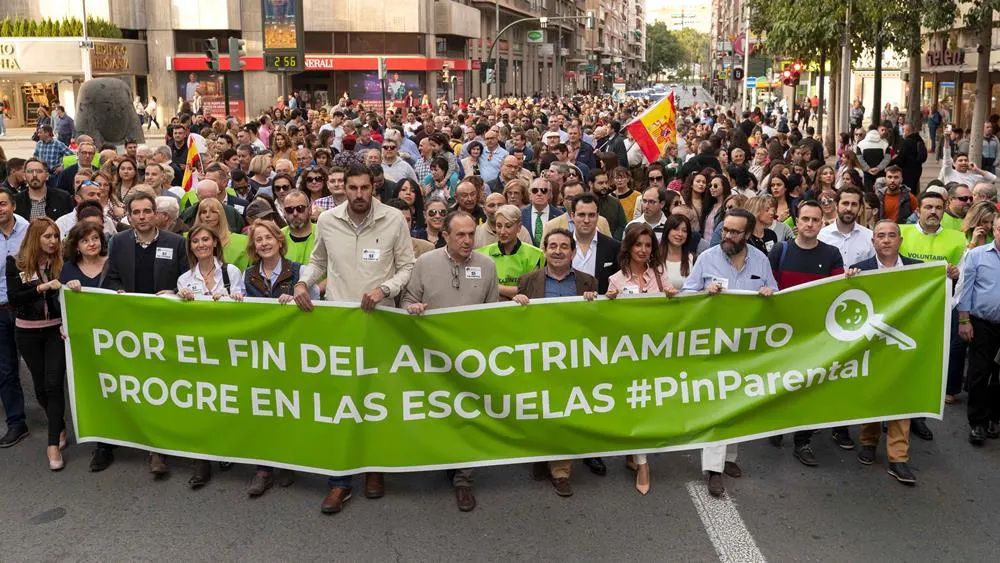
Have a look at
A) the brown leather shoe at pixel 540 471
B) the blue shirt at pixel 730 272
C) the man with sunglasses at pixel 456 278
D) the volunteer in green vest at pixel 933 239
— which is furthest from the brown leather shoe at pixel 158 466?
the volunteer in green vest at pixel 933 239

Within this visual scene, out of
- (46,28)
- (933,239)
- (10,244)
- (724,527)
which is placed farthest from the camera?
(46,28)

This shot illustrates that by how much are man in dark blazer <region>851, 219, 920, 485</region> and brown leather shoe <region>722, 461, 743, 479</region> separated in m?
0.88

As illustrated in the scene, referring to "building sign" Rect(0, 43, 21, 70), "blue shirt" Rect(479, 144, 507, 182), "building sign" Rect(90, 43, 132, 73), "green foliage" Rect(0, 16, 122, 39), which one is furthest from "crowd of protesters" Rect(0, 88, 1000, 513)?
"building sign" Rect(90, 43, 132, 73)

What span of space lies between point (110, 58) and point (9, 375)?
4650cm

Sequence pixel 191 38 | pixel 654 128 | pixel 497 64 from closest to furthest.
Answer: pixel 654 128, pixel 191 38, pixel 497 64

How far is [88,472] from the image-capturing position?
6.87 m

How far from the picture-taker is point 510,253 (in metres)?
7.41

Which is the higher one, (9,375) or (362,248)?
(362,248)

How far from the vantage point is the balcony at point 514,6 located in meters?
66.7

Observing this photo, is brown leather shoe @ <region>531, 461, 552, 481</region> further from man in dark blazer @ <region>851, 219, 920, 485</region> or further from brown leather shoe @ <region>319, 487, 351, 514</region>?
man in dark blazer @ <region>851, 219, 920, 485</region>

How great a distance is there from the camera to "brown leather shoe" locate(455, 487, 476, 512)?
6184 mm

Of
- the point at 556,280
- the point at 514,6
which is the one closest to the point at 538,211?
the point at 556,280

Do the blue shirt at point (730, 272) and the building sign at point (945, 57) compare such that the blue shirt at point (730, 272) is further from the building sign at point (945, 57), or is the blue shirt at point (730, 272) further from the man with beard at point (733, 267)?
the building sign at point (945, 57)

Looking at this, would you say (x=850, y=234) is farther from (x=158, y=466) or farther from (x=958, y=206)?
(x=158, y=466)
